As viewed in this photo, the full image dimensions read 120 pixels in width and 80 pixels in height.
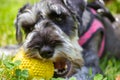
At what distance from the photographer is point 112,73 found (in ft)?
12.6

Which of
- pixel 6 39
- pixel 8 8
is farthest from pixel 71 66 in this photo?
pixel 8 8

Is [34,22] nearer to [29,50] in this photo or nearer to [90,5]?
[29,50]

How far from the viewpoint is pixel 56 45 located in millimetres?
3064

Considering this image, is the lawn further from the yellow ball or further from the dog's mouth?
the yellow ball

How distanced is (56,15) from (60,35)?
0.25 metres

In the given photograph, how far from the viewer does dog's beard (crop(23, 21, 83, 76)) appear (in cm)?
306

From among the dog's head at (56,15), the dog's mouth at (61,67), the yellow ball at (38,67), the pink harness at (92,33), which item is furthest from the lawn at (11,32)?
the dog's head at (56,15)

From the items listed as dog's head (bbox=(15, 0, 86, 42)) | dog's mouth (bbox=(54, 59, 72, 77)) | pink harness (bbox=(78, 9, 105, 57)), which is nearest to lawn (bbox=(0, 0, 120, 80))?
pink harness (bbox=(78, 9, 105, 57))

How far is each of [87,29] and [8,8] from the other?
2711mm

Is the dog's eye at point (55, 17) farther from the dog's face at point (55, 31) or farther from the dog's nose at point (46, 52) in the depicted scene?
the dog's nose at point (46, 52)

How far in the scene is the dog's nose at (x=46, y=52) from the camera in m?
2.98

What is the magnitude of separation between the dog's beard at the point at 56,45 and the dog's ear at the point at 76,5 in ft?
0.95

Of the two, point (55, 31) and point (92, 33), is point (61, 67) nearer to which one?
point (55, 31)

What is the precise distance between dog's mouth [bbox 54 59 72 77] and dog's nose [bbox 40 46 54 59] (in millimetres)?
121
